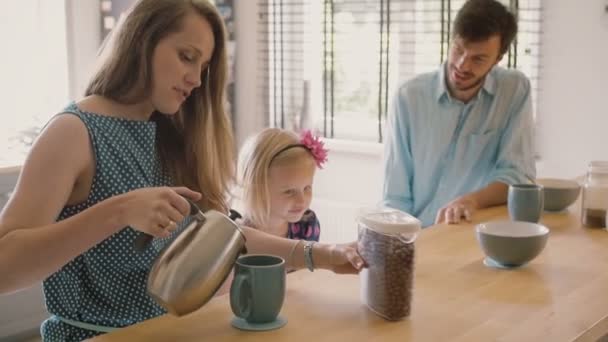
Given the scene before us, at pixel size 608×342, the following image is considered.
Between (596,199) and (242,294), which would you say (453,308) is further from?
(596,199)

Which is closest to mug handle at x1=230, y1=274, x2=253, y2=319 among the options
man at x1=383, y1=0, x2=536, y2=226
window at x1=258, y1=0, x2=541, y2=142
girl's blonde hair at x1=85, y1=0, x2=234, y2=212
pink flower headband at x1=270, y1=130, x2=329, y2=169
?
girl's blonde hair at x1=85, y1=0, x2=234, y2=212

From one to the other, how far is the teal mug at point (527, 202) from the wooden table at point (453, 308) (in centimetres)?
24

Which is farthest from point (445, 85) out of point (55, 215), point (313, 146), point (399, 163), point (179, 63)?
point (55, 215)

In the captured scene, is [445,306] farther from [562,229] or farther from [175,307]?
[562,229]

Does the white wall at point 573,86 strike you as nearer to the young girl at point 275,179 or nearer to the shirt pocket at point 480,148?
the shirt pocket at point 480,148

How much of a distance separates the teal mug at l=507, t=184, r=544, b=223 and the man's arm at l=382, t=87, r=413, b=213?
567mm

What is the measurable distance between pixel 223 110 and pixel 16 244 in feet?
1.88

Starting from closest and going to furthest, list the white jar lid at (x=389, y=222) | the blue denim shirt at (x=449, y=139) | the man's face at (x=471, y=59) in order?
1. the white jar lid at (x=389, y=222)
2. the man's face at (x=471, y=59)
3. the blue denim shirt at (x=449, y=139)

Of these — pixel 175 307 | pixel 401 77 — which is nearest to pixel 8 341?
pixel 175 307

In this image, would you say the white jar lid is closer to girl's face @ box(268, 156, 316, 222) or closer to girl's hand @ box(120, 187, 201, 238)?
girl's hand @ box(120, 187, 201, 238)

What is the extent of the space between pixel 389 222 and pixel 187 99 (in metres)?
0.59

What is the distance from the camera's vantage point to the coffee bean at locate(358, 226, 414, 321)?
4.10 ft

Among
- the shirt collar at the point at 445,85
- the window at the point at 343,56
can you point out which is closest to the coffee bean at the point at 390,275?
the shirt collar at the point at 445,85

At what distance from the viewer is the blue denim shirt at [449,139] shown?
244 cm
